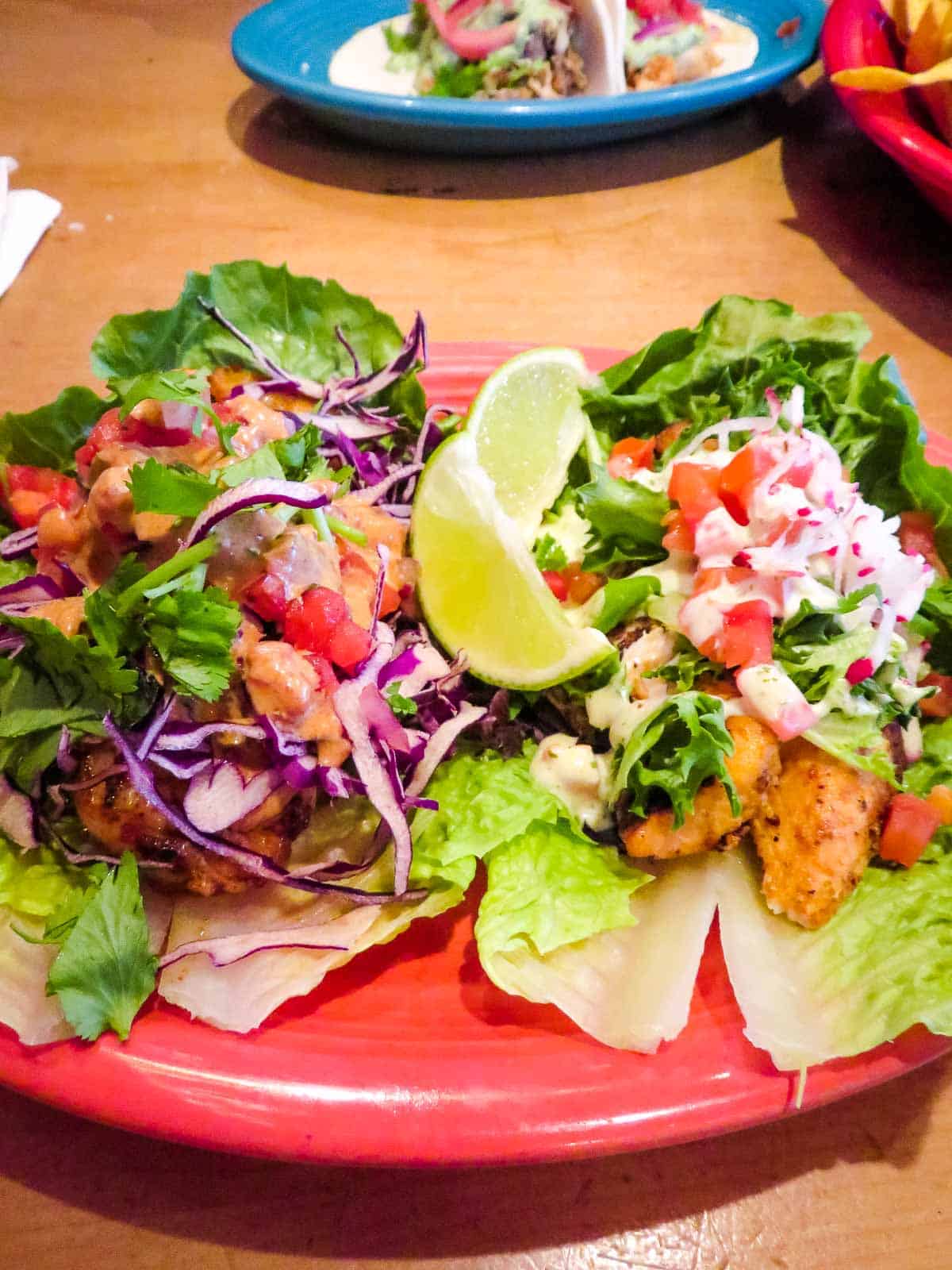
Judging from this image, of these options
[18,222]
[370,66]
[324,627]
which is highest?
[370,66]

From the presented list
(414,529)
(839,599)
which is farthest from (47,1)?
(839,599)

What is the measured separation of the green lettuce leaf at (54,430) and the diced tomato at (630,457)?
1224 mm

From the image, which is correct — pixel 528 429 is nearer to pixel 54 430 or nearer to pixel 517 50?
pixel 54 430

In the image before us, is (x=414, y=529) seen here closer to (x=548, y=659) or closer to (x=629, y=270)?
(x=548, y=659)

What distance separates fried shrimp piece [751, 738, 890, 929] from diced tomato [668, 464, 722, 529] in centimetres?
51

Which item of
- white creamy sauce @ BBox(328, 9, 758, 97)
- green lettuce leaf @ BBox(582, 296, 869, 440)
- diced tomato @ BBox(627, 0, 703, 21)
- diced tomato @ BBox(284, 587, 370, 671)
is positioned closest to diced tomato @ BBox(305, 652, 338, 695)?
diced tomato @ BBox(284, 587, 370, 671)

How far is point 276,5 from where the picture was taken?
13.4 feet

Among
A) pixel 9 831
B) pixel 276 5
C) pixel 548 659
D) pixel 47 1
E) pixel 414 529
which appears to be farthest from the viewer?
pixel 47 1

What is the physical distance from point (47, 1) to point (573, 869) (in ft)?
18.6

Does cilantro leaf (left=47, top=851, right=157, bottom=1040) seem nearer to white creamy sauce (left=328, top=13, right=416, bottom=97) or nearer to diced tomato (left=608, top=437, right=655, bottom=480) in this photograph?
diced tomato (left=608, top=437, right=655, bottom=480)

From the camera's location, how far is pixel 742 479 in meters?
1.82

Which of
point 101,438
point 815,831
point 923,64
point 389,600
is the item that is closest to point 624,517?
point 389,600

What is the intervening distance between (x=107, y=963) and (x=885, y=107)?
11.9ft

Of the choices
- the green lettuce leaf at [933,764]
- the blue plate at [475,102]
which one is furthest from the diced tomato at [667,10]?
the green lettuce leaf at [933,764]
